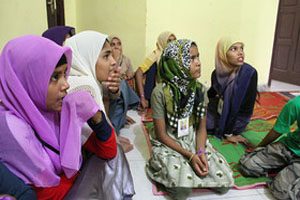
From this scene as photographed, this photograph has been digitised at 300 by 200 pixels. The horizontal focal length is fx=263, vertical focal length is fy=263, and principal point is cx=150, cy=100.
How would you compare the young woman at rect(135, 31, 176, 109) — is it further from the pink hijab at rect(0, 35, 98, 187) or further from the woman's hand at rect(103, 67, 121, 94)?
the pink hijab at rect(0, 35, 98, 187)

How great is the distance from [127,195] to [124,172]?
3.8 inches

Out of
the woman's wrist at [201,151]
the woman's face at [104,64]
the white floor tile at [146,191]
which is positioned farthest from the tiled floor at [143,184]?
the woman's face at [104,64]

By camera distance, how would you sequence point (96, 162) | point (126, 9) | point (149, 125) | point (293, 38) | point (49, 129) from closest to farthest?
1. point (49, 129)
2. point (96, 162)
3. point (149, 125)
4. point (126, 9)
5. point (293, 38)

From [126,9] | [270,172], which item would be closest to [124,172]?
[270,172]

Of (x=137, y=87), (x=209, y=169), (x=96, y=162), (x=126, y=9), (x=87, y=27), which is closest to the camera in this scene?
(x=96, y=162)

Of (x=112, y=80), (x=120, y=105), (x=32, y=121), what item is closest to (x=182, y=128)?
(x=112, y=80)

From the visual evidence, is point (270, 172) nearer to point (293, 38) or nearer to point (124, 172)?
point (124, 172)

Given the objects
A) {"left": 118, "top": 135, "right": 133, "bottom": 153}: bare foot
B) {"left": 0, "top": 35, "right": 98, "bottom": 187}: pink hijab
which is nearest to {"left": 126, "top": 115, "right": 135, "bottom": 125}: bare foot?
{"left": 118, "top": 135, "right": 133, "bottom": 153}: bare foot

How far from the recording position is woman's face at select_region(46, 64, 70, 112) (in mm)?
896

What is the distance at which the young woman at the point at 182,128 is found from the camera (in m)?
1.45

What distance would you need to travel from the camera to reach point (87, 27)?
3.52 meters

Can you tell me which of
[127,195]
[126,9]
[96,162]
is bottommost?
[127,195]

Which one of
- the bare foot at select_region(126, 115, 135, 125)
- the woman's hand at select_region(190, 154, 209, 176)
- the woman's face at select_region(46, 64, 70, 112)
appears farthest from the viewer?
the bare foot at select_region(126, 115, 135, 125)

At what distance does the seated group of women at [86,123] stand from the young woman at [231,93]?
15 millimetres
